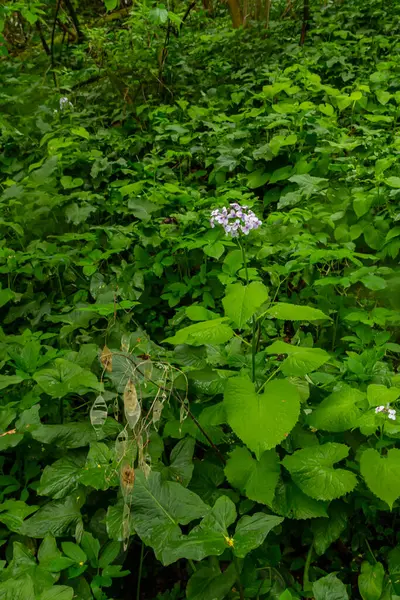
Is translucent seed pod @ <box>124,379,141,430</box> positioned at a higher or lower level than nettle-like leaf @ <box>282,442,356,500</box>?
higher

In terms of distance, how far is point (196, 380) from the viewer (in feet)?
6.34

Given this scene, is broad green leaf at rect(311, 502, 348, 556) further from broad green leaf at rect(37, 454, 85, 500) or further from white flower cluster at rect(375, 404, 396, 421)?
broad green leaf at rect(37, 454, 85, 500)

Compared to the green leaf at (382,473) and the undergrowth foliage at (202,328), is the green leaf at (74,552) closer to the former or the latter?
the undergrowth foliage at (202,328)

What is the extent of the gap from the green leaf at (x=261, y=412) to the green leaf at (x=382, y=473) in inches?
10.9

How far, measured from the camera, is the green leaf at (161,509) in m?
1.49

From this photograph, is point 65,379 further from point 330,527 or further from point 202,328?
point 330,527

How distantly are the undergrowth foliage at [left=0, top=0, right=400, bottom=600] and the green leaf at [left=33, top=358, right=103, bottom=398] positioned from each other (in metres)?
0.01

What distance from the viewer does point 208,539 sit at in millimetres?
1380

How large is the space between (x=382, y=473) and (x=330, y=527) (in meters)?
0.31

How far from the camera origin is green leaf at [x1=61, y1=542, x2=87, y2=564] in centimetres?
150

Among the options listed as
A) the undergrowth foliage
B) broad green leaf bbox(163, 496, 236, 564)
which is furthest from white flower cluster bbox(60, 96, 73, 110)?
broad green leaf bbox(163, 496, 236, 564)

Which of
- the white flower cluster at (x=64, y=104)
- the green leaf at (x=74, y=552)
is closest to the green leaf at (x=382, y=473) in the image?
the green leaf at (x=74, y=552)

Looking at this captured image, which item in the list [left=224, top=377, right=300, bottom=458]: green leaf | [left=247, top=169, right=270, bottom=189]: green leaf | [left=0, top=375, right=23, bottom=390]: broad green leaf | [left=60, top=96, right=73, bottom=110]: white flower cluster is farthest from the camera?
[left=60, top=96, right=73, bottom=110]: white flower cluster

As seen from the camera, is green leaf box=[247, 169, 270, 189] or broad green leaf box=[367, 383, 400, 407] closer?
broad green leaf box=[367, 383, 400, 407]
